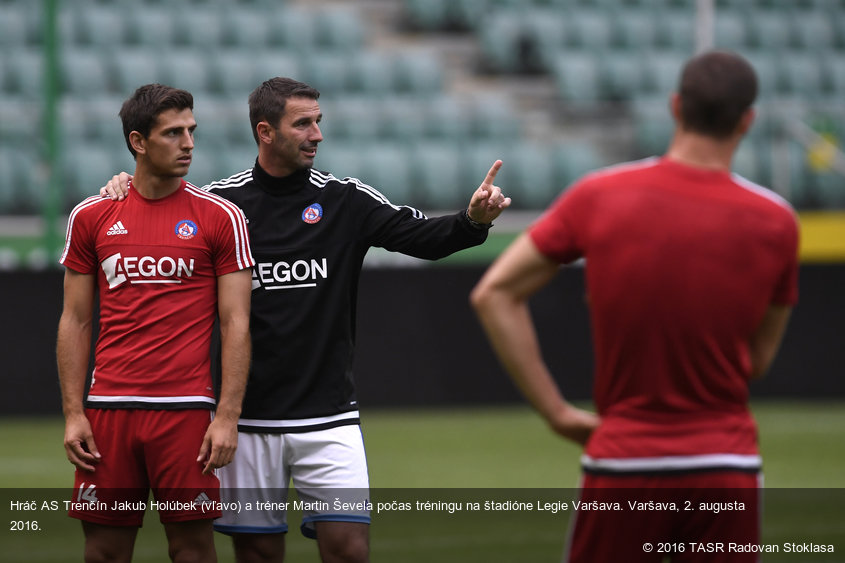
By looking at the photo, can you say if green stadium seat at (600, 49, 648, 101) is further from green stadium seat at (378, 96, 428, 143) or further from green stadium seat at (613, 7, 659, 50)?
green stadium seat at (378, 96, 428, 143)

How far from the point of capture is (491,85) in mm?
16938

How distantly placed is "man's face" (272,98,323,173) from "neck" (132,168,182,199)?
1.42 feet

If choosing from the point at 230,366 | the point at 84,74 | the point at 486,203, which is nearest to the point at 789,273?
the point at 486,203

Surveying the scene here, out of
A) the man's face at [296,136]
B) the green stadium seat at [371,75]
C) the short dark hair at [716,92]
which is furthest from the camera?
the green stadium seat at [371,75]

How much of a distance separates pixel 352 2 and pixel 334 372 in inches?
531

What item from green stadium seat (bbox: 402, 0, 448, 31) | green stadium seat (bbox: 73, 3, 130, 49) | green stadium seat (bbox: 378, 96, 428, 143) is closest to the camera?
green stadium seat (bbox: 378, 96, 428, 143)

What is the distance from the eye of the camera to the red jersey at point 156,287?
4430mm

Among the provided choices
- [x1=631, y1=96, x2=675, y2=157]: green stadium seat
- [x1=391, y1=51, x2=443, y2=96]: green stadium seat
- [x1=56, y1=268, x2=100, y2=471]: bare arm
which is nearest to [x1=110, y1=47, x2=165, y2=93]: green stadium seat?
[x1=391, y1=51, x2=443, y2=96]: green stadium seat

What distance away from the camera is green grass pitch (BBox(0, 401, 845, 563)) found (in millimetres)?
6707

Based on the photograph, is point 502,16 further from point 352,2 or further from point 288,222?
point 288,222

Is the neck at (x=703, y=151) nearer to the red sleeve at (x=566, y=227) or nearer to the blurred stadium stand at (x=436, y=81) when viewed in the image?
the red sleeve at (x=566, y=227)

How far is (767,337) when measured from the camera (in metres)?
3.12

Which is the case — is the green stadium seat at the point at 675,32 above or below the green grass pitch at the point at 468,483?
above

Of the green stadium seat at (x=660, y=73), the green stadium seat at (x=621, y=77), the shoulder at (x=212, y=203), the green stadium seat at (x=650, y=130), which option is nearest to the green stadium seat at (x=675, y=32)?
the green stadium seat at (x=660, y=73)
